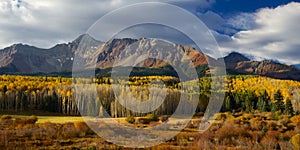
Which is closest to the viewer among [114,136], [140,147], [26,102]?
[140,147]

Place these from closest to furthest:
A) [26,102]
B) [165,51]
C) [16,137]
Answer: [165,51] → [16,137] → [26,102]

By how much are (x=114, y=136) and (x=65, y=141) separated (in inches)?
130

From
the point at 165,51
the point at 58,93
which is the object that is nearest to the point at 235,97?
the point at 58,93

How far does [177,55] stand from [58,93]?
172 ft

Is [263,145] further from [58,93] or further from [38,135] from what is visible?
[58,93]

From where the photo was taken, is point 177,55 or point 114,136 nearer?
point 177,55

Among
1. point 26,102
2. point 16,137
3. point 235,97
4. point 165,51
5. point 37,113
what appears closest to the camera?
point 165,51

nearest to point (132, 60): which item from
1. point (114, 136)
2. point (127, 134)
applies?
point (127, 134)

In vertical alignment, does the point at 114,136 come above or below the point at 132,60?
below

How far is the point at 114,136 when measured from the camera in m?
20.0

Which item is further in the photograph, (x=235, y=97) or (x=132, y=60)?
(x=235, y=97)

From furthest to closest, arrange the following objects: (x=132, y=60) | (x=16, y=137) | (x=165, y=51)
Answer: (x=16, y=137), (x=165, y=51), (x=132, y=60)

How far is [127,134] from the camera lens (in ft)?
55.4

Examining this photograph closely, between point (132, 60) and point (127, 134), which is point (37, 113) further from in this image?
point (132, 60)
